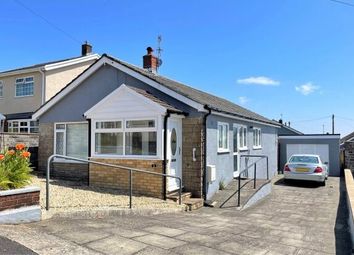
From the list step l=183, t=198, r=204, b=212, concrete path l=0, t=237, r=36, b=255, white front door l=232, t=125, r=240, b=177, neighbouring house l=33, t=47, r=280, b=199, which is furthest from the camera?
white front door l=232, t=125, r=240, b=177

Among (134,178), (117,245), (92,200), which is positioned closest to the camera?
(117,245)

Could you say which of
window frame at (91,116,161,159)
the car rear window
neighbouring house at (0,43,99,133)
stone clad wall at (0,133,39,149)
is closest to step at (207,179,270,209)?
window frame at (91,116,161,159)

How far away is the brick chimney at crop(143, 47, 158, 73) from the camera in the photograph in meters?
15.6

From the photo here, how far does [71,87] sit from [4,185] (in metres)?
8.75

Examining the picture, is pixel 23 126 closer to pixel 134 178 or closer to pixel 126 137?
pixel 126 137

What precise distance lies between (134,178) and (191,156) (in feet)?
6.64

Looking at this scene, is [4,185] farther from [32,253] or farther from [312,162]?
[312,162]

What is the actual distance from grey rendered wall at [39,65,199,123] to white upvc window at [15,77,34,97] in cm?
839

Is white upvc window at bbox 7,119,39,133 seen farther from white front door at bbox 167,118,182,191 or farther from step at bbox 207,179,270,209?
step at bbox 207,179,270,209

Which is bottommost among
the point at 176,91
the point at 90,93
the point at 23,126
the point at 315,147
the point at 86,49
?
the point at 315,147

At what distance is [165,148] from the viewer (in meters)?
11.0

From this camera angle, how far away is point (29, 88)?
22672 mm

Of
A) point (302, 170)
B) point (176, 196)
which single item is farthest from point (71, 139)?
point (302, 170)

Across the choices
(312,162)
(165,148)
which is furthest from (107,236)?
(312,162)
